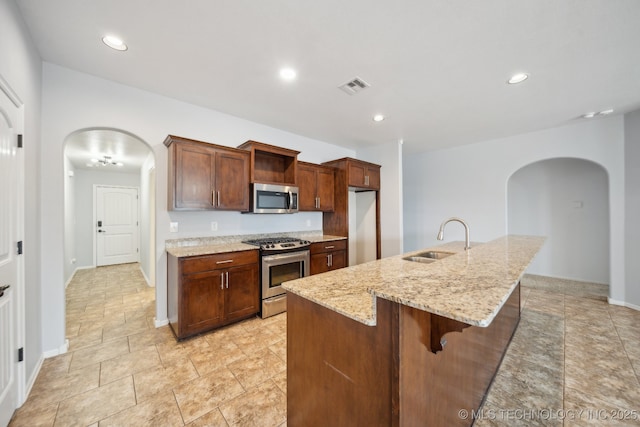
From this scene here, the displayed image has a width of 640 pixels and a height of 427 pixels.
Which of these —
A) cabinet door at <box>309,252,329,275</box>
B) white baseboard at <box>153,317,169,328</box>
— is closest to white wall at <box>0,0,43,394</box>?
white baseboard at <box>153,317,169,328</box>

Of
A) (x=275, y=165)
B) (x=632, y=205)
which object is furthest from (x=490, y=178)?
(x=275, y=165)

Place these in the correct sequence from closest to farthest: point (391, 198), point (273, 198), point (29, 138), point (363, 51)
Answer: point (29, 138) → point (363, 51) → point (273, 198) → point (391, 198)

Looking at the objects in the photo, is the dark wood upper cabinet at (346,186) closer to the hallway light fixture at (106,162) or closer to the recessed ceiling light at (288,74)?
the recessed ceiling light at (288,74)

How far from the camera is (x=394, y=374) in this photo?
90 centimetres

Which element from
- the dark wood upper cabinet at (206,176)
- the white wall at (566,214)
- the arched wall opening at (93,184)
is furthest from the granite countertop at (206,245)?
the white wall at (566,214)

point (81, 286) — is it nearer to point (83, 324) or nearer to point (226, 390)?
point (83, 324)

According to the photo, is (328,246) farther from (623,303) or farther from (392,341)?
(623,303)

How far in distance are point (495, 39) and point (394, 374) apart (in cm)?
248

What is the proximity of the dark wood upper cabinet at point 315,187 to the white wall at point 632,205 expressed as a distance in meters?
4.21

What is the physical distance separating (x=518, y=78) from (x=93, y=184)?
8.60 meters

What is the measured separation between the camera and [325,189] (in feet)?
14.0

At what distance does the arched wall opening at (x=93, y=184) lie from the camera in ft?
13.8

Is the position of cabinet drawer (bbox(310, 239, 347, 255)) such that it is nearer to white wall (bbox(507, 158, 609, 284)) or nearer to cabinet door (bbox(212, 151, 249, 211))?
cabinet door (bbox(212, 151, 249, 211))

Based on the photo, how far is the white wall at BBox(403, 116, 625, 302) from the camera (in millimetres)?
3438
